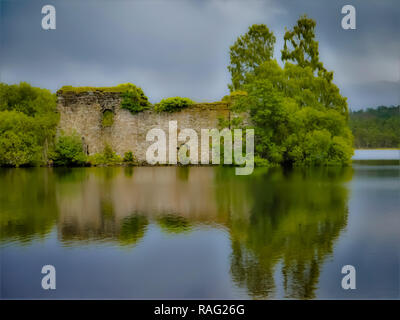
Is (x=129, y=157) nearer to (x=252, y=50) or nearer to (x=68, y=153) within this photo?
(x=68, y=153)

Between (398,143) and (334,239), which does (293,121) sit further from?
(398,143)

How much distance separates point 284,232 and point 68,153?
20825 millimetres

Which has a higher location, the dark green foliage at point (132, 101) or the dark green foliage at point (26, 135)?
the dark green foliage at point (132, 101)

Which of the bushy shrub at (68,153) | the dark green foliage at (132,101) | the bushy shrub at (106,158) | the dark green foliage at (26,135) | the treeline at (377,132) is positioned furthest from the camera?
the treeline at (377,132)

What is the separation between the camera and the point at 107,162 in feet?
87.8

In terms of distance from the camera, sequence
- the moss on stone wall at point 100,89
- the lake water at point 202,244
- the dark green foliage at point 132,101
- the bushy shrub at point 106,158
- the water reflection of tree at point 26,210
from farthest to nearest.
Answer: the moss on stone wall at point 100,89, the dark green foliage at point 132,101, the bushy shrub at point 106,158, the water reflection of tree at point 26,210, the lake water at point 202,244

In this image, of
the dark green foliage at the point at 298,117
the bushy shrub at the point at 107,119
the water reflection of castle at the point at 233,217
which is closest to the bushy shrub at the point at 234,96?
the dark green foliage at the point at 298,117

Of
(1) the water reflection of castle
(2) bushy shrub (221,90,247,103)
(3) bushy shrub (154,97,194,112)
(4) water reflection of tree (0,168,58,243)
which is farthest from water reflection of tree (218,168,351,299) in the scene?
(3) bushy shrub (154,97,194,112)

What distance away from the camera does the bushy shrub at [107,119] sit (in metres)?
27.2

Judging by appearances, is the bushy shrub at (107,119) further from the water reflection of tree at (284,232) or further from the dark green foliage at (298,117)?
the water reflection of tree at (284,232)

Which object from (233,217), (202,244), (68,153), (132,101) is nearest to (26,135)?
(68,153)

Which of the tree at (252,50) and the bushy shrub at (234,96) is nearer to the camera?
the bushy shrub at (234,96)

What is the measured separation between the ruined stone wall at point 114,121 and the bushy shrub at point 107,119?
6.0 inches

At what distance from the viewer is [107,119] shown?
1077 inches
